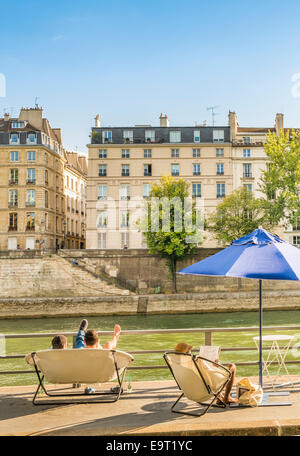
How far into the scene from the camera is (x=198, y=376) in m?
4.91

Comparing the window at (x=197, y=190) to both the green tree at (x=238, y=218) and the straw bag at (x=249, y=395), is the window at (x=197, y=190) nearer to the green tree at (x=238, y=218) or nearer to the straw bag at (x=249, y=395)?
the green tree at (x=238, y=218)

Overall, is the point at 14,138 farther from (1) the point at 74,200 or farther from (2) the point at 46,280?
(2) the point at 46,280

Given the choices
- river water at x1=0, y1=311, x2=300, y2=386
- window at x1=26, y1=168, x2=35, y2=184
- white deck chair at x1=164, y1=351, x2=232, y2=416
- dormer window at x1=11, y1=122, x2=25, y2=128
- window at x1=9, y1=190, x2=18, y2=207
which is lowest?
river water at x1=0, y1=311, x2=300, y2=386

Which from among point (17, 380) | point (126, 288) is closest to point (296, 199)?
point (126, 288)

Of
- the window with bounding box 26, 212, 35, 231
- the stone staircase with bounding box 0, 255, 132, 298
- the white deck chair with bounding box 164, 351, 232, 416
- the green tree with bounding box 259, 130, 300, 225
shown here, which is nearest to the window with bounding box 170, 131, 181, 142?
the green tree with bounding box 259, 130, 300, 225

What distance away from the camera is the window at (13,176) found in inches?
1897

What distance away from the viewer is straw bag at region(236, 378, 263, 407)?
5.13 meters

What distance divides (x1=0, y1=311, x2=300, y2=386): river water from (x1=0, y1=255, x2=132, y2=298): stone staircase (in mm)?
4442

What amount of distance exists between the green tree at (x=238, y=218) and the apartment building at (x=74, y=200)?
19627 mm

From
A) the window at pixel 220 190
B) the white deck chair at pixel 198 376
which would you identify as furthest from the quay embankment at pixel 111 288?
the white deck chair at pixel 198 376

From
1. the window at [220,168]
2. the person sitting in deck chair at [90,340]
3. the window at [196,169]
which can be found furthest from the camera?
the window at [196,169]

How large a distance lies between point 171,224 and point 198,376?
34.8 meters

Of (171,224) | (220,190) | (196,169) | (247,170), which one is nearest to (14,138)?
(196,169)

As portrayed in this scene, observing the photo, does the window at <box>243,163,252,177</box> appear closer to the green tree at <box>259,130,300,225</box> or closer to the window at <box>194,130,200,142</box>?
the window at <box>194,130,200,142</box>
